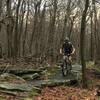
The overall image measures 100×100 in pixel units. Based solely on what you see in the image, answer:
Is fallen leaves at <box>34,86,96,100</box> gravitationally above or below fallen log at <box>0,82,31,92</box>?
below

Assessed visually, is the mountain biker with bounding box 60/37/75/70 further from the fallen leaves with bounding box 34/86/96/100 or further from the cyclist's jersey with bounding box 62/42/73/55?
the fallen leaves with bounding box 34/86/96/100

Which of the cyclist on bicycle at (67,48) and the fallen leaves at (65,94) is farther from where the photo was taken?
the cyclist on bicycle at (67,48)

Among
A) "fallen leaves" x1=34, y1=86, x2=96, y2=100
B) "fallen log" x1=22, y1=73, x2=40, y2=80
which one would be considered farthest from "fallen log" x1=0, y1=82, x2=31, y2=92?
"fallen log" x1=22, y1=73, x2=40, y2=80

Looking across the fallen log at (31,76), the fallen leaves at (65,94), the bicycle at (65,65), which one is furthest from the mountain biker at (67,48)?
the fallen leaves at (65,94)

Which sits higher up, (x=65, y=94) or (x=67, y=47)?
(x=67, y=47)

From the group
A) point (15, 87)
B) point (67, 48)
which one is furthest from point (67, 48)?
point (15, 87)

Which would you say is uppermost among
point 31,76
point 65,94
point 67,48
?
point 67,48

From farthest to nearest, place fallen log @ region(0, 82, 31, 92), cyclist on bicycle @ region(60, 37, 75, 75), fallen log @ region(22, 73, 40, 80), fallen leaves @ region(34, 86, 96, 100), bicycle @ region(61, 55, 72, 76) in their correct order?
bicycle @ region(61, 55, 72, 76) → cyclist on bicycle @ region(60, 37, 75, 75) → fallen log @ region(22, 73, 40, 80) → fallen log @ region(0, 82, 31, 92) → fallen leaves @ region(34, 86, 96, 100)

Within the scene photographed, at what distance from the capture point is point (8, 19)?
86.0ft

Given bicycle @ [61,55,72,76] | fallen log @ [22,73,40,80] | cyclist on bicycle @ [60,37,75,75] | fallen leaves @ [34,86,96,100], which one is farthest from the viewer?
bicycle @ [61,55,72,76]

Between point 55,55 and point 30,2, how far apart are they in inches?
381

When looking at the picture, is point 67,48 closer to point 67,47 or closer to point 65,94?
point 67,47

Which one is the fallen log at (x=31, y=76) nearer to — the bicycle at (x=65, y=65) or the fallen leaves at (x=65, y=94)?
the bicycle at (x=65, y=65)

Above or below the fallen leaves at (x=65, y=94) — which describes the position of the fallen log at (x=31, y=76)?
above
